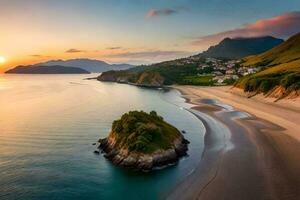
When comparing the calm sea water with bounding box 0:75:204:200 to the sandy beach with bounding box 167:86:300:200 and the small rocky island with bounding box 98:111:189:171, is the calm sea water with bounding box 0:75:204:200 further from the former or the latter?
the sandy beach with bounding box 167:86:300:200

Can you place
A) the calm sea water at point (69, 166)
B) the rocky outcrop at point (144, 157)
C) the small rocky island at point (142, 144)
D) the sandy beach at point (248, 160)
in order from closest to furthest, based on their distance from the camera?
the sandy beach at point (248, 160) < the calm sea water at point (69, 166) < the rocky outcrop at point (144, 157) < the small rocky island at point (142, 144)

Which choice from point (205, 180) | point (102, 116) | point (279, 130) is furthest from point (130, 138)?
point (102, 116)

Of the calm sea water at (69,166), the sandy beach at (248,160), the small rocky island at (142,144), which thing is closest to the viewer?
the sandy beach at (248,160)

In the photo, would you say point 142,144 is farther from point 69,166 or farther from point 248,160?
point 248,160

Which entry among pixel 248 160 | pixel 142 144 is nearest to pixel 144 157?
pixel 142 144

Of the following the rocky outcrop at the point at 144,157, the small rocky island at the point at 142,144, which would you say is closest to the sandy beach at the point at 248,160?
the rocky outcrop at the point at 144,157

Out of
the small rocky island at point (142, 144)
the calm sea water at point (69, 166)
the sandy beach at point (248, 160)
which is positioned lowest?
the calm sea water at point (69, 166)

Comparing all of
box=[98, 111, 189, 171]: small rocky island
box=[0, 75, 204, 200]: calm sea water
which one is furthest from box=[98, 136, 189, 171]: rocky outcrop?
box=[0, 75, 204, 200]: calm sea water

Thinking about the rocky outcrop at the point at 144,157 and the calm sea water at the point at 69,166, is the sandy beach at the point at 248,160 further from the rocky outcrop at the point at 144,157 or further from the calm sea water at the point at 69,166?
the rocky outcrop at the point at 144,157
